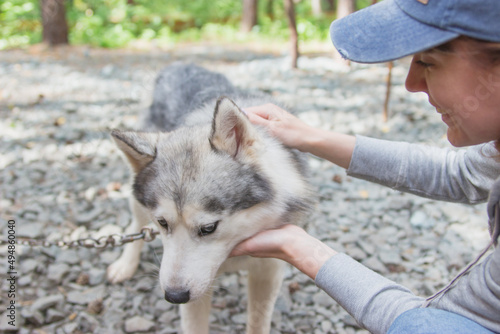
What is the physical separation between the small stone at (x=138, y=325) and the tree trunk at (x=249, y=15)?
10.8m

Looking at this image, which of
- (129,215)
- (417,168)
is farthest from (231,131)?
(129,215)

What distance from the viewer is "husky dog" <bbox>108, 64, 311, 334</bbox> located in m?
1.73

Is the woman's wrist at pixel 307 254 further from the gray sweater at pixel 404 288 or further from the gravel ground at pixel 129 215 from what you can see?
the gravel ground at pixel 129 215

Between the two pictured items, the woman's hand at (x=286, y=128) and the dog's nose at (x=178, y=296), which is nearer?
the dog's nose at (x=178, y=296)

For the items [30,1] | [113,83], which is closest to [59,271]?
[113,83]

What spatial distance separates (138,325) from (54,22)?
861cm

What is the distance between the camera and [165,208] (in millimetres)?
1789

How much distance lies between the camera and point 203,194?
1.73 meters

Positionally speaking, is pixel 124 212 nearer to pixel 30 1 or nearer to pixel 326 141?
pixel 326 141

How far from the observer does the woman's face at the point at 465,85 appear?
120cm

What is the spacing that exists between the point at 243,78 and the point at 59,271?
4818 mm

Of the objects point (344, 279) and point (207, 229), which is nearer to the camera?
point (344, 279)

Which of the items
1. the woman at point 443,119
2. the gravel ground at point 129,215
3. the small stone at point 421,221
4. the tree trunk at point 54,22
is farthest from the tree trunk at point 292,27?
the tree trunk at point 54,22

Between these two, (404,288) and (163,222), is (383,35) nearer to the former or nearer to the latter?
(404,288)
